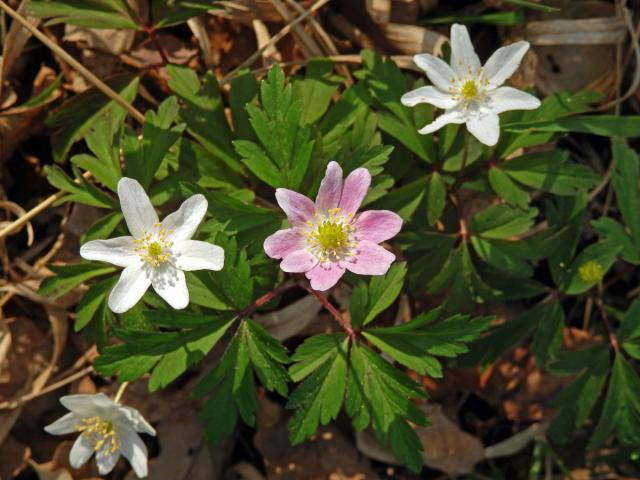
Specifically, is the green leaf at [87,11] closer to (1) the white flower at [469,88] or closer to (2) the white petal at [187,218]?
(2) the white petal at [187,218]

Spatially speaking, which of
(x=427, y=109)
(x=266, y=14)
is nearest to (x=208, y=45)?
(x=266, y=14)

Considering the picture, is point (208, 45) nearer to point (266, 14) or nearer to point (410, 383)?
point (266, 14)

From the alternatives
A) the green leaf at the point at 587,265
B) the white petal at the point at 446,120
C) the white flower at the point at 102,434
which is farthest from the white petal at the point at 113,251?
the green leaf at the point at 587,265

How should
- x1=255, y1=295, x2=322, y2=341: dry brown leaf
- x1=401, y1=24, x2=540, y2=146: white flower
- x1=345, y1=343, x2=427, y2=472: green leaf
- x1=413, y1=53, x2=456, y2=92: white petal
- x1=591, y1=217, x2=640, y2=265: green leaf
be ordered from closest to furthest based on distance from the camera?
1. x1=345, y1=343, x2=427, y2=472: green leaf
2. x1=401, y1=24, x2=540, y2=146: white flower
3. x1=413, y1=53, x2=456, y2=92: white petal
4. x1=591, y1=217, x2=640, y2=265: green leaf
5. x1=255, y1=295, x2=322, y2=341: dry brown leaf

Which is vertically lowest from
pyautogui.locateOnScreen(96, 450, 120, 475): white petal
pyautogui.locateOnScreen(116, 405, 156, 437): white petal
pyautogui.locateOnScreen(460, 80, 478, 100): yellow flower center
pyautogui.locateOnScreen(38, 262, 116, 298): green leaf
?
pyautogui.locateOnScreen(96, 450, 120, 475): white petal

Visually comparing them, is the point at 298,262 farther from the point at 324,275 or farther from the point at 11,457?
the point at 11,457

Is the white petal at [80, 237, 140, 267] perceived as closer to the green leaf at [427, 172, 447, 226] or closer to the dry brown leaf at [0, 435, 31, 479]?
the green leaf at [427, 172, 447, 226]

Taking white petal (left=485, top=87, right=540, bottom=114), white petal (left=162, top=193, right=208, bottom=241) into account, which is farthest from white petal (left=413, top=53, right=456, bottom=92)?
white petal (left=162, top=193, right=208, bottom=241)
